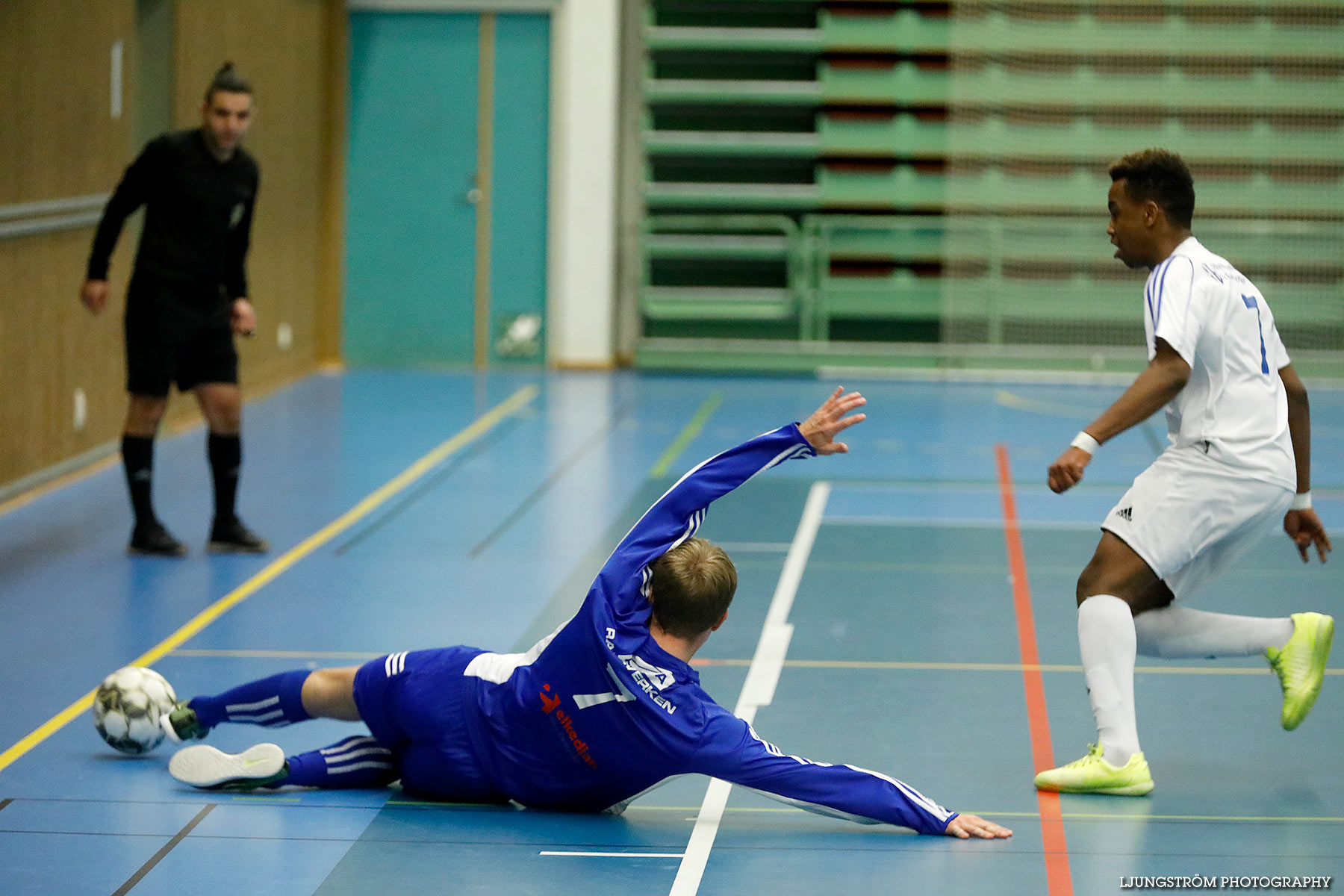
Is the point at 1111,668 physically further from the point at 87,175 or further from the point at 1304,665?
the point at 87,175

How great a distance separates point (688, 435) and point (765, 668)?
5.71 metres

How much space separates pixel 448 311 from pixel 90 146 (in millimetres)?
5689

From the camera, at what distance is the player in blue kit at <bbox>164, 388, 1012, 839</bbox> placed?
4141 millimetres

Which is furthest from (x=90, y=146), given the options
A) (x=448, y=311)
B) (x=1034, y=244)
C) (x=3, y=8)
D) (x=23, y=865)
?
(x=1034, y=244)

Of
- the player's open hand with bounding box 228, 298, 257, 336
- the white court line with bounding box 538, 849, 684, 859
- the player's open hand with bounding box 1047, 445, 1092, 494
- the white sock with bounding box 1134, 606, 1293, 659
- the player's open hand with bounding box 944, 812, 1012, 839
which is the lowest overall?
the white court line with bounding box 538, 849, 684, 859

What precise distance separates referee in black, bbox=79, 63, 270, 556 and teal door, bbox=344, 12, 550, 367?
7547 millimetres

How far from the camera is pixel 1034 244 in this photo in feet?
51.1

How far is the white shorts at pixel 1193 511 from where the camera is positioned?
4555 millimetres

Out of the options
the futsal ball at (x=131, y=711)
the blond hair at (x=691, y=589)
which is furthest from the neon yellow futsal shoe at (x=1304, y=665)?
the futsal ball at (x=131, y=711)

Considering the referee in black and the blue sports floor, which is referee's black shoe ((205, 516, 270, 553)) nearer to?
the referee in black

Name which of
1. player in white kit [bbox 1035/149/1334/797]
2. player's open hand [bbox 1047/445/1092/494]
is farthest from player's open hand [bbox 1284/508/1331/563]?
player's open hand [bbox 1047/445/1092/494]

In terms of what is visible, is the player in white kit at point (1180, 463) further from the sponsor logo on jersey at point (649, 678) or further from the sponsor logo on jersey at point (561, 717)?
the sponsor logo on jersey at point (561, 717)

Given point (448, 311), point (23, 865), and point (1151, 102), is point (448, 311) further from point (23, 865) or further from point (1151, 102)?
point (23, 865)

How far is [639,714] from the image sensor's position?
413 cm
